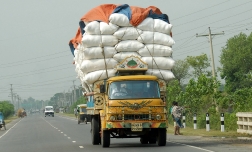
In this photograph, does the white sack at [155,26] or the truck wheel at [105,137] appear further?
the white sack at [155,26]

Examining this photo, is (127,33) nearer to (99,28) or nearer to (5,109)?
(99,28)

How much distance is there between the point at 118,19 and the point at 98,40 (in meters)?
1.01

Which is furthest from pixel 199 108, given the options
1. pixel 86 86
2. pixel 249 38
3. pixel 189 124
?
pixel 249 38

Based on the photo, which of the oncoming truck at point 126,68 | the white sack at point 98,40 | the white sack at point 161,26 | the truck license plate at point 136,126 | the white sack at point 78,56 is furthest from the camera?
the white sack at point 78,56

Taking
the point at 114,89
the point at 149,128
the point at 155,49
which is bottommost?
the point at 149,128

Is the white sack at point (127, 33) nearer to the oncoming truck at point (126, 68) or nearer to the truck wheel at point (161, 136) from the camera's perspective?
the oncoming truck at point (126, 68)

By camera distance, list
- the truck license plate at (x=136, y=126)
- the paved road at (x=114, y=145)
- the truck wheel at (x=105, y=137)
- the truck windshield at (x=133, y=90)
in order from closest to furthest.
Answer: the paved road at (x=114, y=145) < the truck license plate at (x=136, y=126) < the truck windshield at (x=133, y=90) < the truck wheel at (x=105, y=137)

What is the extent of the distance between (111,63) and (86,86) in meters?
2.30

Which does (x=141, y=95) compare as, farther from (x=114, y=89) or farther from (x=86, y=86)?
(x=86, y=86)

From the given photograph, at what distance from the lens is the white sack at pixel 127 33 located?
22.5m

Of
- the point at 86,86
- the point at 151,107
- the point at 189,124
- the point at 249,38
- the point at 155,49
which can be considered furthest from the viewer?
the point at 249,38

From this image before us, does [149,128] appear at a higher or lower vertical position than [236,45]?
lower

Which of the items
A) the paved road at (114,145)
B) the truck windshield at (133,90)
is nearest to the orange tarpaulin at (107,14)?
the truck windshield at (133,90)

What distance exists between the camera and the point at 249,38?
327ft
